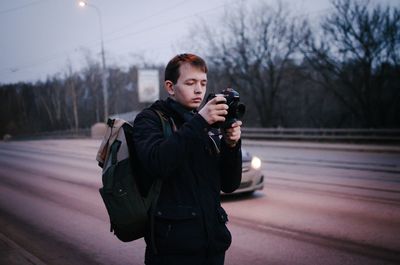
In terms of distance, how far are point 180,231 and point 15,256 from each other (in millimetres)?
3743

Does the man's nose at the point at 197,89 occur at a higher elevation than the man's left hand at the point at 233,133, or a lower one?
higher

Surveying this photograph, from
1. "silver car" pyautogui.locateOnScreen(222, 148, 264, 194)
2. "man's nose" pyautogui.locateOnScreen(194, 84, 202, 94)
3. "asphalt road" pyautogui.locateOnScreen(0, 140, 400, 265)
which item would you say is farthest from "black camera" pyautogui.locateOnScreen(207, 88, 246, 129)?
"silver car" pyautogui.locateOnScreen(222, 148, 264, 194)

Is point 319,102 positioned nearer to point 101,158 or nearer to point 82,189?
point 82,189

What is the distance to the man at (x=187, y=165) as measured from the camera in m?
1.88

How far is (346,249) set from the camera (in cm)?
496

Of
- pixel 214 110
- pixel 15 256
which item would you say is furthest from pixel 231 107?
pixel 15 256

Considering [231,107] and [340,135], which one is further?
[340,135]

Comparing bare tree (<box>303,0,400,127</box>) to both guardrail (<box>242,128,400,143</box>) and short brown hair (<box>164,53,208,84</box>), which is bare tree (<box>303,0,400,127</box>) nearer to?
guardrail (<box>242,128,400,143</box>)

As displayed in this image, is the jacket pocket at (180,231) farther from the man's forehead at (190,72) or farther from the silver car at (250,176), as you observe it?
the silver car at (250,176)

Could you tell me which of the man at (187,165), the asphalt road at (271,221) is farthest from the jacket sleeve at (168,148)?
the asphalt road at (271,221)

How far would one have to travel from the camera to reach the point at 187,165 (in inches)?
81.0

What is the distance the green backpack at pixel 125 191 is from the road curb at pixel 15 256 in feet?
10.4

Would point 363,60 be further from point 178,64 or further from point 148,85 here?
point 178,64

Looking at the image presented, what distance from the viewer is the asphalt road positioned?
495 cm
